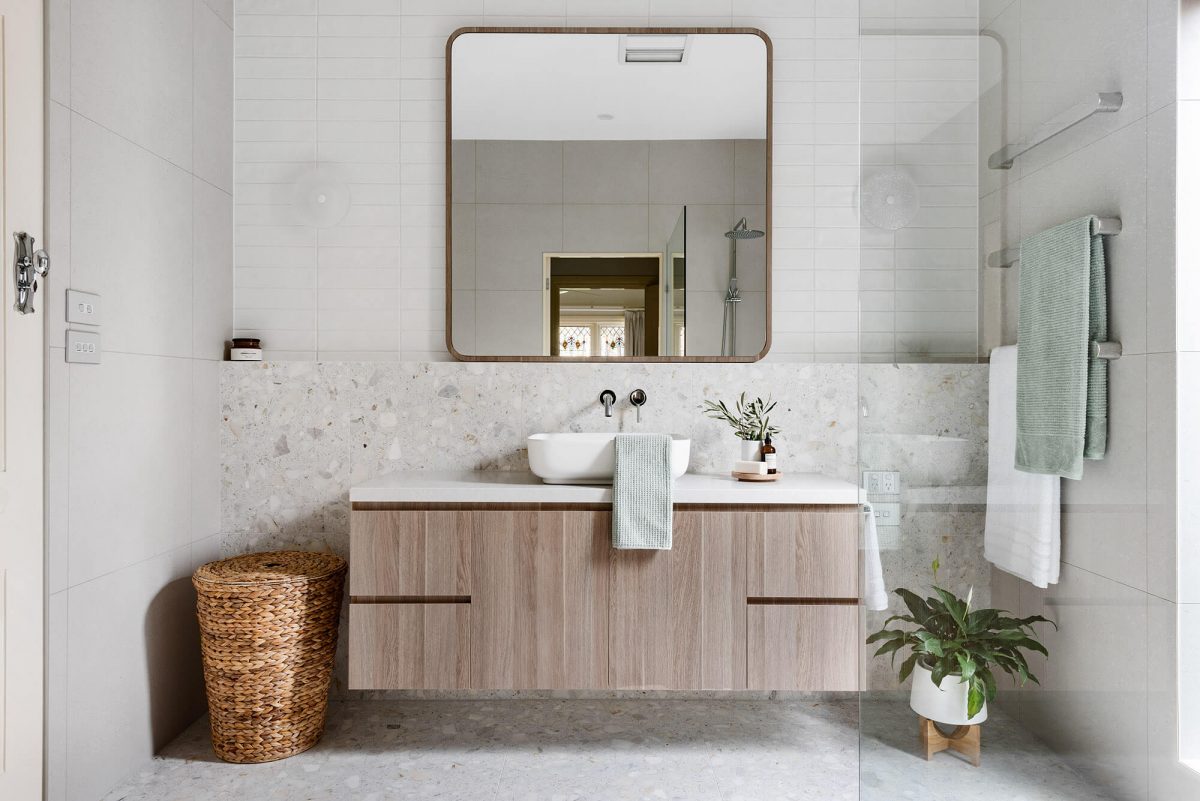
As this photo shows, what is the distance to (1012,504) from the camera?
1171mm

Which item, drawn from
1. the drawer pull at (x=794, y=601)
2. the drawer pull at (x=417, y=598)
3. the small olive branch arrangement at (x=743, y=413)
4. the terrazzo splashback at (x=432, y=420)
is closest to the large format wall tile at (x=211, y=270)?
the terrazzo splashback at (x=432, y=420)

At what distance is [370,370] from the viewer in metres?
2.48

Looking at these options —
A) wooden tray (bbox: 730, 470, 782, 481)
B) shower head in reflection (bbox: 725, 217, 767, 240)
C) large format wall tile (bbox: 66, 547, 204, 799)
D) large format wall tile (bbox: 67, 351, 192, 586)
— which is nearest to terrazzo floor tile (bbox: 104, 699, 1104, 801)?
large format wall tile (bbox: 66, 547, 204, 799)

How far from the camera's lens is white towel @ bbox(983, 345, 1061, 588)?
1.13 meters

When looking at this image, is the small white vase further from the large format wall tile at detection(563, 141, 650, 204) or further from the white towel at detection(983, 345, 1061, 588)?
the white towel at detection(983, 345, 1061, 588)

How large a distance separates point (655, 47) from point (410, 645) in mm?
2042

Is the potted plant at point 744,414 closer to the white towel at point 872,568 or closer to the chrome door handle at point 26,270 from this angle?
the white towel at point 872,568

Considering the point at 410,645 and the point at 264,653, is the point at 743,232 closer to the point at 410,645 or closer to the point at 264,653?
the point at 410,645

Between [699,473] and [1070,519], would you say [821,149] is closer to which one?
[699,473]

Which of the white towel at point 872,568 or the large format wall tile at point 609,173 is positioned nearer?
the white towel at point 872,568

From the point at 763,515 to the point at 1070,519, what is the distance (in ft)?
3.19

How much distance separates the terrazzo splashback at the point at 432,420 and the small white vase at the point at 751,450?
0.67 feet

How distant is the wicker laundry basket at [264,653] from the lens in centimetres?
198

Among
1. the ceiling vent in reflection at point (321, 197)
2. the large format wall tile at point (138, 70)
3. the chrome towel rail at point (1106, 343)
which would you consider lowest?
the chrome towel rail at point (1106, 343)
